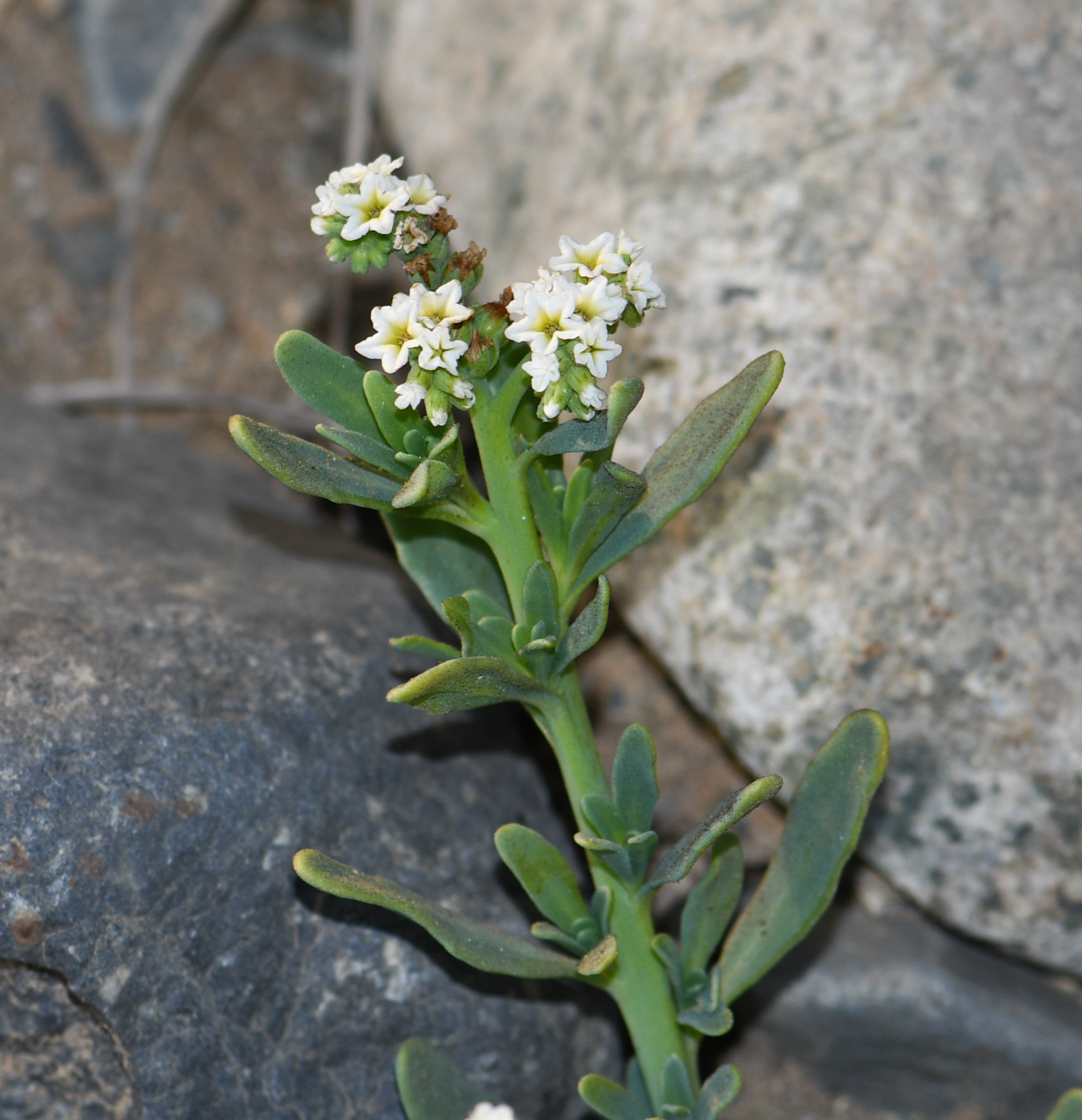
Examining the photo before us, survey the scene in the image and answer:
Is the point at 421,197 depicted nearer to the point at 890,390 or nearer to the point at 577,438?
the point at 577,438

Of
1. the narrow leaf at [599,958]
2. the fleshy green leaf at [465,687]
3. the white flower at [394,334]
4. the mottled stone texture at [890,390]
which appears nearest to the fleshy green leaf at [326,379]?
the white flower at [394,334]

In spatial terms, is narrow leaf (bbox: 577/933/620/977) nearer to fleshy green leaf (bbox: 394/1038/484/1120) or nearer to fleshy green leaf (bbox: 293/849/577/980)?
fleshy green leaf (bbox: 293/849/577/980)

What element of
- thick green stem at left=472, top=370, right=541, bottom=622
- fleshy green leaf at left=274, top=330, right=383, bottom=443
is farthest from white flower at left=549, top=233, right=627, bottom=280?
Answer: fleshy green leaf at left=274, top=330, right=383, bottom=443

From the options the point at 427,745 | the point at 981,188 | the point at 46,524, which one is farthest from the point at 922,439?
the point at 46,524

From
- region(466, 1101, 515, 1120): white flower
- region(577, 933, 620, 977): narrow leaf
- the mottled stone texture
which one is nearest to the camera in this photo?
region(466, 1101, 515, 1120): white flower

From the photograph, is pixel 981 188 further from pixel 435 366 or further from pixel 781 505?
pixel 435 366

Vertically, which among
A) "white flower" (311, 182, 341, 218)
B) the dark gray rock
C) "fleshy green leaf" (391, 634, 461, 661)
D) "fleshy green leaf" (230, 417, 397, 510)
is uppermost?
"white flower" (311, 182, 341, 218)

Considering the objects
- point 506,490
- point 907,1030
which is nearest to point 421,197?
point 506,490
